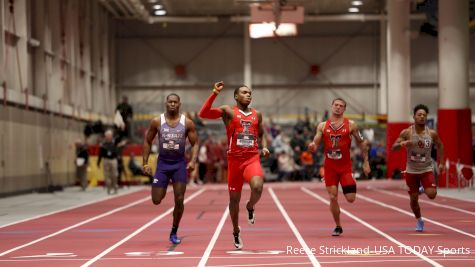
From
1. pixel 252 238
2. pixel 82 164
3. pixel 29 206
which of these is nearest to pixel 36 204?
pixel 29 206

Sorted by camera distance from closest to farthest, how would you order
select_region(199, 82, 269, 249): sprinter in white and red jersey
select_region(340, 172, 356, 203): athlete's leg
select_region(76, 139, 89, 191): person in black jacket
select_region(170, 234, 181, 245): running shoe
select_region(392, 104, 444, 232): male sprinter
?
select_region(199, 82, 269, 249): sprinter in white and red jersey
select_region(170, 234, 181, 245): running shoe
select_region(340, 172, 356, 203): athlete's leg
select_region(392, 104, 444, 232): male sprinter
select_region(76, 139, 89, 191): person in black jacket

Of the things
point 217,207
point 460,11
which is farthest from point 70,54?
point 217,207

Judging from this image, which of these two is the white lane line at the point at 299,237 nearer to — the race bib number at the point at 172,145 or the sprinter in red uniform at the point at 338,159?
the sprinter in red uniform at the point at 338,159

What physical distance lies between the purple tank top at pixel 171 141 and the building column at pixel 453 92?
2276 cm

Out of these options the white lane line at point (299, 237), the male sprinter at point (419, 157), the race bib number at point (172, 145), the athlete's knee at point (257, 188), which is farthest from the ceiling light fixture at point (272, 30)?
the athlete's knee at point (257, 188)

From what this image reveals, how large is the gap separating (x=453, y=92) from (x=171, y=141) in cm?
2321

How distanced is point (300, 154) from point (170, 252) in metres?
34.4

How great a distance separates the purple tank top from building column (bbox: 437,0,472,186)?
22761 mm

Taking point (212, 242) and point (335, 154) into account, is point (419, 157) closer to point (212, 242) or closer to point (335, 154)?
point (335, 154)

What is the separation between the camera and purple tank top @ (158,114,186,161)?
1423cm

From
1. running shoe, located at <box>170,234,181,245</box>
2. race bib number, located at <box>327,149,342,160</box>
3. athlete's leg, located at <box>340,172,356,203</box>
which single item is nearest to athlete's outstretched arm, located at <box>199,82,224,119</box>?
running shoe, located at <box>170,234,181,245</box>

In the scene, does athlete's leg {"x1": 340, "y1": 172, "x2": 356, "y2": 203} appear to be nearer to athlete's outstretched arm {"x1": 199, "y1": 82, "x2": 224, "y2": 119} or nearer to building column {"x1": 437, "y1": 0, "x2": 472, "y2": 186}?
athlete's outstretched arm {"x1": 199, "y1": 82, "x2": 224, "y2": 119}

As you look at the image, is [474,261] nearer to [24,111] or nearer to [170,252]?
[170,252]

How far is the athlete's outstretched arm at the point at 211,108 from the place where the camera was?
13000 millimetres
